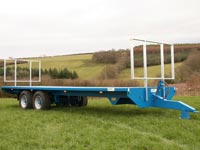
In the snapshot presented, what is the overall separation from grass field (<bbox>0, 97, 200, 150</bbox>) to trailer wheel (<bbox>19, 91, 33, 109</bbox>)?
9.25 feet

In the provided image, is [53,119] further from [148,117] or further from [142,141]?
[142,141]

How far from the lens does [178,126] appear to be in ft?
25.1

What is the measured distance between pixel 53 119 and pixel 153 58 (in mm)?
4302

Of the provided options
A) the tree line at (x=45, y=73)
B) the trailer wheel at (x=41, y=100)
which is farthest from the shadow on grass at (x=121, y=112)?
the tree line at (x=45, y=73)

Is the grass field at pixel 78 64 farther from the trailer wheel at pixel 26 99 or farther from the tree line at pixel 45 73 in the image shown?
the trailer wheel at pixel 26 99

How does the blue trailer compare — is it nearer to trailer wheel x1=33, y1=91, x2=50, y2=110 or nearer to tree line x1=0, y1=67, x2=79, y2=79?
trailer wheel x1=33, y1=91, x2=50, y2=110

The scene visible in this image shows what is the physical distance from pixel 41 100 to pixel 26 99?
976 mm

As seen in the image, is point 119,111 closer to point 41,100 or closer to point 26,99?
point 41,100

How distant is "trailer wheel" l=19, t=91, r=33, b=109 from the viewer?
12398mm

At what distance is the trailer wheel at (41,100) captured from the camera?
460 inches

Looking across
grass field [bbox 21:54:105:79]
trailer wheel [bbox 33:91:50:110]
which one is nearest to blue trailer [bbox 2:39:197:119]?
trailer wheel [bbox 33:91:50:110]

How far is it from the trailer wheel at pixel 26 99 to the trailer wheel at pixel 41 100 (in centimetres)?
36

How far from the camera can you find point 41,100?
11.8m

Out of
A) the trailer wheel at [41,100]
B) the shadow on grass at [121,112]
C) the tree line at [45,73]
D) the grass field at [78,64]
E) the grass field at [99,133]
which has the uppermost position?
the grass field at [78,64]
